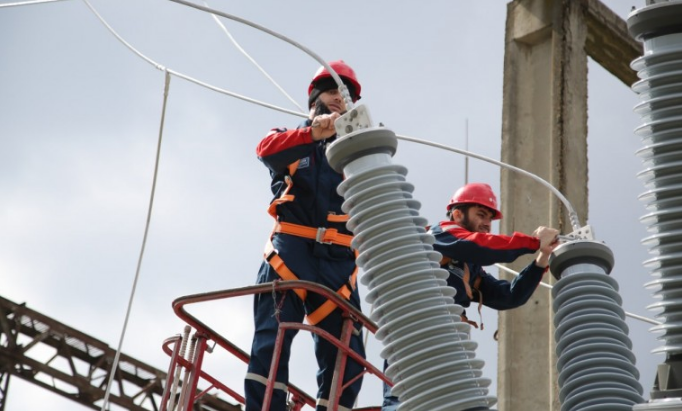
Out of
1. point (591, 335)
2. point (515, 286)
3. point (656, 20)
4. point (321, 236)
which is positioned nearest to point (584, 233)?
point (591, 335)

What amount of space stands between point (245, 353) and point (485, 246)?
129 cm

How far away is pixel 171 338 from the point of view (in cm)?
573

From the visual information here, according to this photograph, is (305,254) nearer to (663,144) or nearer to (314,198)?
(314,198)

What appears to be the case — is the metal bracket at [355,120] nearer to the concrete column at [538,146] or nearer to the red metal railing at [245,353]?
the red metal railing at [245,353]

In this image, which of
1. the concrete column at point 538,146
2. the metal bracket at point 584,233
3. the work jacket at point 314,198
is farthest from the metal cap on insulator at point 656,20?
the concrete column at point 538,146

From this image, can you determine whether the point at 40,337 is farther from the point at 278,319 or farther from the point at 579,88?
the point at 278,319

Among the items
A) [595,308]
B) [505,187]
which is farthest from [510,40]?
[595,308]

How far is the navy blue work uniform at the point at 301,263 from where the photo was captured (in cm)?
539

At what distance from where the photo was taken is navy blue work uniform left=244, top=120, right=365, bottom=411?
5.39 m

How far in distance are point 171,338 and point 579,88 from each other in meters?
5.01

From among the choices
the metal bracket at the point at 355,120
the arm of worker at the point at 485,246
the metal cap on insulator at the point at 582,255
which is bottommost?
the metal cap on insulator at the point at 582,255

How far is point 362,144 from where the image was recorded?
3283 millimetres

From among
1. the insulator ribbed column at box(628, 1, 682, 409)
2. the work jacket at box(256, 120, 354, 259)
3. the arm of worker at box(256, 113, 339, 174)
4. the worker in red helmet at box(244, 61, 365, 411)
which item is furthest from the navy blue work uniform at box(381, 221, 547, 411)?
the insulator ribbed column at box(628, 1, 682, 409)

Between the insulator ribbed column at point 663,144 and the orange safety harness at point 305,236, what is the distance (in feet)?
9.31
